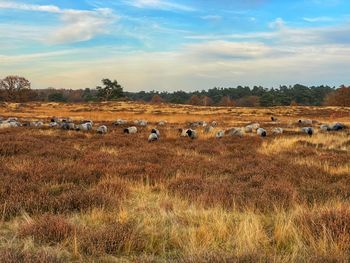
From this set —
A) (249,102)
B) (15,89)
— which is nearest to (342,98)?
(249,102)

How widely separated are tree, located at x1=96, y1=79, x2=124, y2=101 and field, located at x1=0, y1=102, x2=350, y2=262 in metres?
83.7

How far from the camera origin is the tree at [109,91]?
97.1 meters

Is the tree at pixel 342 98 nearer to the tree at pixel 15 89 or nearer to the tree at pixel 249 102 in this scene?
the tree at pixel 249 102

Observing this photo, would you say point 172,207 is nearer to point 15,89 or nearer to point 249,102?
point 15,89

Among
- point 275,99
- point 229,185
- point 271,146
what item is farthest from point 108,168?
point 275,99

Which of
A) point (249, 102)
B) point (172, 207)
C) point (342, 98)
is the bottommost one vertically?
point (172, 207)

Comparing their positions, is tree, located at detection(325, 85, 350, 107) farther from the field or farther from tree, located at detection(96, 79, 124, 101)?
the field

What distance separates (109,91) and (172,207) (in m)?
92.0

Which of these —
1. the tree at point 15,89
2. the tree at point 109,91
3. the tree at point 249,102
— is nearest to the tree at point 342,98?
the tree at point 249,102

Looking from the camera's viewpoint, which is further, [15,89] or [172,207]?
[15,89]

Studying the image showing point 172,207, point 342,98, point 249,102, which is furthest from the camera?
point 249,102

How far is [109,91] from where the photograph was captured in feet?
319

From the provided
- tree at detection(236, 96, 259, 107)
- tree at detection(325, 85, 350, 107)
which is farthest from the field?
tree at detection(236, 96, 259, 107)

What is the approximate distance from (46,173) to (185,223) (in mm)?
4997
